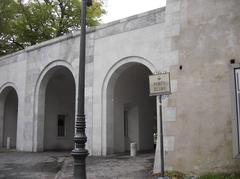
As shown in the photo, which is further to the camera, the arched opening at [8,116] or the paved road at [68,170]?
the arched opening at [8,116]

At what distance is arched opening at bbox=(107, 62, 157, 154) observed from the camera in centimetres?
1719

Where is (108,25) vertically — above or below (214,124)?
above

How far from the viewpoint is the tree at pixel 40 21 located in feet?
95.6

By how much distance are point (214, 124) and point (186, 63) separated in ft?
6.46

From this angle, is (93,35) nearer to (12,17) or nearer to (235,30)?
(235,30)

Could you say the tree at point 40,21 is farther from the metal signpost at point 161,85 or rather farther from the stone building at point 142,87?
the metal signpost at point 161,85

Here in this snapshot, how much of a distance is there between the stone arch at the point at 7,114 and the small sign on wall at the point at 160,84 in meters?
17.7

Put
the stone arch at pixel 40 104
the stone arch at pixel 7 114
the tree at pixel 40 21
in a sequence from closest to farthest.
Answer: the stone arch at pixel 40 104 < the stone arch at pixel 7 114 < the tree at pixel 40 21

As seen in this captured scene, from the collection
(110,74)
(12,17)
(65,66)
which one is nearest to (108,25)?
(110,74)

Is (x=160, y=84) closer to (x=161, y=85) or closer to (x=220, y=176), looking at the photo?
(x=161, y=85)

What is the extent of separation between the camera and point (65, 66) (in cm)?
1933

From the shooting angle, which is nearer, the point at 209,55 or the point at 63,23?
the point at 209,55

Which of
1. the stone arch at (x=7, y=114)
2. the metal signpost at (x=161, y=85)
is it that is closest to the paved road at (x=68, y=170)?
the metal signpost at (x=161, y=85)

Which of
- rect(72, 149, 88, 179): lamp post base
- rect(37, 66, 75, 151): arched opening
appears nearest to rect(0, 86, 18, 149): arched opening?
rect(37, 66, 75, 151): arched opening
